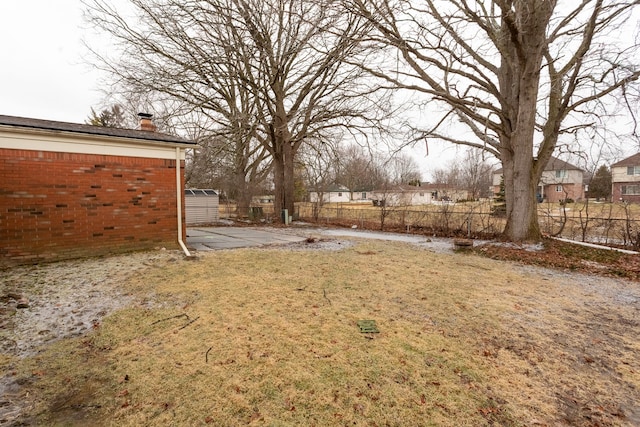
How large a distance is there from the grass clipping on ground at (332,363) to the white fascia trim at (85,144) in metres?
3.88

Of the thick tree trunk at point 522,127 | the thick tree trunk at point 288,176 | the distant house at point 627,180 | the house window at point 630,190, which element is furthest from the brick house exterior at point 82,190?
the house window at point 630,190

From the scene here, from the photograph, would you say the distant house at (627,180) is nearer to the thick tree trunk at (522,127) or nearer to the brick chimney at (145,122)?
the thick tree trunk at (522,127)

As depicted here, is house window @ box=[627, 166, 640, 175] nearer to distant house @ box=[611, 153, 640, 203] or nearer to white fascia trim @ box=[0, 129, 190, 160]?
distant house @ box=[611, 153, 640, 203]

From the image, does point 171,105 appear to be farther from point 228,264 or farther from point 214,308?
point 214,308

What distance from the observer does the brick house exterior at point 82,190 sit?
6.02 metres

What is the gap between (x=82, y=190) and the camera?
6.70 meters

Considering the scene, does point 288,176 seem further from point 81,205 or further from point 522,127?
point 522,127

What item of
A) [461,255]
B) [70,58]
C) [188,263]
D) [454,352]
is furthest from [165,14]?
[454,352]

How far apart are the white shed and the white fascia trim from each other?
11.0m

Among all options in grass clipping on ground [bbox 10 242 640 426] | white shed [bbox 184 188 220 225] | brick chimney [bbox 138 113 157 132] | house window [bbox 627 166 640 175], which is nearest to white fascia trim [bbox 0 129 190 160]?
brick chimney [bbox 138 113 157 132]

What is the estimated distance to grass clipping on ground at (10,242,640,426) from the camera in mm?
2215

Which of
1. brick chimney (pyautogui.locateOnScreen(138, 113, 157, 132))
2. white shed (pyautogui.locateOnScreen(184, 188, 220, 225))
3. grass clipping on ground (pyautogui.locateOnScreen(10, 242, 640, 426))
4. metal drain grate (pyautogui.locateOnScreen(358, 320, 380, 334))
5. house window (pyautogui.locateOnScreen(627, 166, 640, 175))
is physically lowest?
grass clipping on ground (pyautogui.locateOnScreen(10, 242, 640, 426))

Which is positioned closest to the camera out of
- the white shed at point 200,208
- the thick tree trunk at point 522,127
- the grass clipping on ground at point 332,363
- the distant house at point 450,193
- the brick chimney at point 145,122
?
the grass clipping on ground at point 332,363

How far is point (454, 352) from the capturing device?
Result: 3.06 metres
